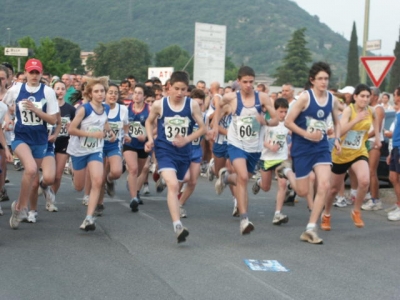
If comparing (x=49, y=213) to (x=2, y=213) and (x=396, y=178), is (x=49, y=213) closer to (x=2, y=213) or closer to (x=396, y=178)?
(x=2, y=213)

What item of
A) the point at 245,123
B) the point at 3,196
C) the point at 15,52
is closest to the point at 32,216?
the point at 3,196

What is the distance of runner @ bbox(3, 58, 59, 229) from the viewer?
32.5 feet

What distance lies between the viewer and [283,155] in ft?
38.8

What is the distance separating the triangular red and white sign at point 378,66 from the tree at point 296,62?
127141 millimetres

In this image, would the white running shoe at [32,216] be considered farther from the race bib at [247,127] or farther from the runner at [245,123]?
the race bib at [247,127]

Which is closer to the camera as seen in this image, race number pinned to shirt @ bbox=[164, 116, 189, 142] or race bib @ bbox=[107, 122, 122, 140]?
race number pinned to shirt @ bbox=[164, 116, 189, 142]

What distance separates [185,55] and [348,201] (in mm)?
176541

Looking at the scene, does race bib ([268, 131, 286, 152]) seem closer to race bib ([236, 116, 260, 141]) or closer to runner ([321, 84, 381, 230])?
runner ([321, 84, 381, 230])

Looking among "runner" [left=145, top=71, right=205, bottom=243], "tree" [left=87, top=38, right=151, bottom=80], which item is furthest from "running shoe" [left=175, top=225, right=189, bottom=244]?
"tree" [left=87, top=38, right=151, bottom=80]

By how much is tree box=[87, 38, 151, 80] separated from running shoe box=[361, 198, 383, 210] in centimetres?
14128

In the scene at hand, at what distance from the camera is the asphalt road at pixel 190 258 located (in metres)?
6.89

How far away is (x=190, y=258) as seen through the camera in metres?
8.30

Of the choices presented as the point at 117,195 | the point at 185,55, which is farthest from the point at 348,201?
the point at 185,55

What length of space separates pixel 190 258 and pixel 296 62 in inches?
5518
